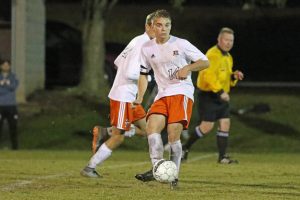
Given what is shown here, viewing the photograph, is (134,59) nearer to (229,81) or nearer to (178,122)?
(178,122)

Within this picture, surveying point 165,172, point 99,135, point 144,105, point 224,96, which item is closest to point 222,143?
point 224,96

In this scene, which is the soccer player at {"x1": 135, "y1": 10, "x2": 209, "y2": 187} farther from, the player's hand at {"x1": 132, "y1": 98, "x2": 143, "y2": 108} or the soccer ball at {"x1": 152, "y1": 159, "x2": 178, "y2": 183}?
the player's hand at {"x1": 132, "y1": 98, "x2": 143, "y2": 108}

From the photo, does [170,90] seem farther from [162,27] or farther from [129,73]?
[129,73]

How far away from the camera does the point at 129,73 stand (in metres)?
13.4

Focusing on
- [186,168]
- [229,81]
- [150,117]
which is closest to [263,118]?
[229,81]

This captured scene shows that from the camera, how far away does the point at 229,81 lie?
16.8 m

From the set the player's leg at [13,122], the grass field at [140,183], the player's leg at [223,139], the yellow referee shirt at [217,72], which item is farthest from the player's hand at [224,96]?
the player's leg at [13,122]

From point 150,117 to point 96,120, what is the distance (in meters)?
14.3

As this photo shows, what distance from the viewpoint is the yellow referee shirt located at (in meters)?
16.4

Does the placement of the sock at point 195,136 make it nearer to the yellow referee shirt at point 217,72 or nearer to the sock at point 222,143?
the sock at point 222,143

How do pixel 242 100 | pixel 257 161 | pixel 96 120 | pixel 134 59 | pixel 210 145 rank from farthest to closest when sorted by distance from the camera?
1. pixel 242 100
2. pixel 96 120
3. pixel 210 145
4. pixel 257 161
5. pixel 134 59

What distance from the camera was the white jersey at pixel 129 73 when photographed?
13.3 m

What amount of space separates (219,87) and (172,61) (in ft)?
16.4

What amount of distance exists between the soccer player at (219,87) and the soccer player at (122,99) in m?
3.11
